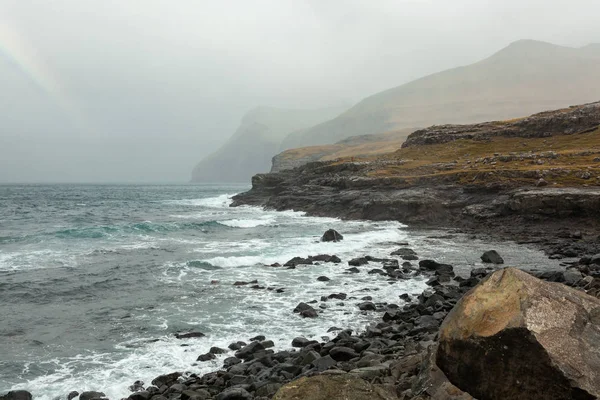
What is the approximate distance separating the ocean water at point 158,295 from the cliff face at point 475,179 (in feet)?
25.0

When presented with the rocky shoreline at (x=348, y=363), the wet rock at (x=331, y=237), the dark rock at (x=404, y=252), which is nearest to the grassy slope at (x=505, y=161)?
the wet rock at (x=331, y=237)

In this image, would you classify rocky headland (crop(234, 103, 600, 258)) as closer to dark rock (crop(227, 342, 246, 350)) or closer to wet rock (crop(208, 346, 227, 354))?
dark rock (crop(227, 342, 246, 350))

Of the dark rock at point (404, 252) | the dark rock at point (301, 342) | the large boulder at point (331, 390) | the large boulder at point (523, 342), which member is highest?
the large boulder at point (523, 342)

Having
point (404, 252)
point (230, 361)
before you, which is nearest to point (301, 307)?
point (230, 361)

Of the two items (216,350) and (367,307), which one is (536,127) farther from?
(216,350)

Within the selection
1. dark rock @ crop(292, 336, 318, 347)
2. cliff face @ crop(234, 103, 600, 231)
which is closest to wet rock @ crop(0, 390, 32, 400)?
dark rock @ crop(292, 336, 318, 347)

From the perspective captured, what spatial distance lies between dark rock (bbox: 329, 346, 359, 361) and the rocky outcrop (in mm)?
69377

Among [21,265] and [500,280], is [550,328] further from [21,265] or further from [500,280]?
[21,265]

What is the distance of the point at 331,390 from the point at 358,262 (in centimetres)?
2219

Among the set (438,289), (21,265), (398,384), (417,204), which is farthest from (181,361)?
(417,204)

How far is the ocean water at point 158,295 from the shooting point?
14430mm

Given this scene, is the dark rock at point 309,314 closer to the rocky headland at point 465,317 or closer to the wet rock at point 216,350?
the rocky headland at point 465,317

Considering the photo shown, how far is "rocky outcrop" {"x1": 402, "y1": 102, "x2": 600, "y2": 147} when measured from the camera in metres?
66.7

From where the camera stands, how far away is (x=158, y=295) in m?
22.4
